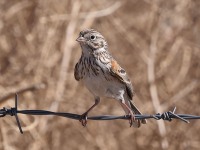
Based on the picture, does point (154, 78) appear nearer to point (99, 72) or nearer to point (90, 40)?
point (90, 40)

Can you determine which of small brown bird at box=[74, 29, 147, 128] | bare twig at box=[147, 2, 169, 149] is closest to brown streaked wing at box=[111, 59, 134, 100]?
small brown bird at box=[74, 29, 147, 128]

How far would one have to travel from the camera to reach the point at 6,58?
30.3 ft

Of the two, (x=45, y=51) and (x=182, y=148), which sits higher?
(x=45, y=51)

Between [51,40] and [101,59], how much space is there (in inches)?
133

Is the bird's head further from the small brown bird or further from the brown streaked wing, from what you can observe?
the brown streaked wing

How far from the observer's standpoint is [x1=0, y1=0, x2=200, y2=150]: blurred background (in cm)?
881

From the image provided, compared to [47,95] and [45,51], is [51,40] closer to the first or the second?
[45,51]

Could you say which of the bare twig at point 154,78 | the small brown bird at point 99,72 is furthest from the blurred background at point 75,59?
the small brown bird at point 99,72

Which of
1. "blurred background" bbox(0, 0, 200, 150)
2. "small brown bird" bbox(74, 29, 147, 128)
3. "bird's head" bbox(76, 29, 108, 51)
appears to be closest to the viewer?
"small brown bird" bbox(74, 29, 147, 128)

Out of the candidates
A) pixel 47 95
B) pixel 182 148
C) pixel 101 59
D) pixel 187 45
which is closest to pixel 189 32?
pixel 187 45

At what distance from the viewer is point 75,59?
31.4 ft

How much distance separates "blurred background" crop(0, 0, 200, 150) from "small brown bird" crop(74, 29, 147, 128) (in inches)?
101

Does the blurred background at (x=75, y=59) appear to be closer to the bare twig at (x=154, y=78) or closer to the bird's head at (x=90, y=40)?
the bare twig at (x=154, y=78)

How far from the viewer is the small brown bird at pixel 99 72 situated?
18.5 ft
